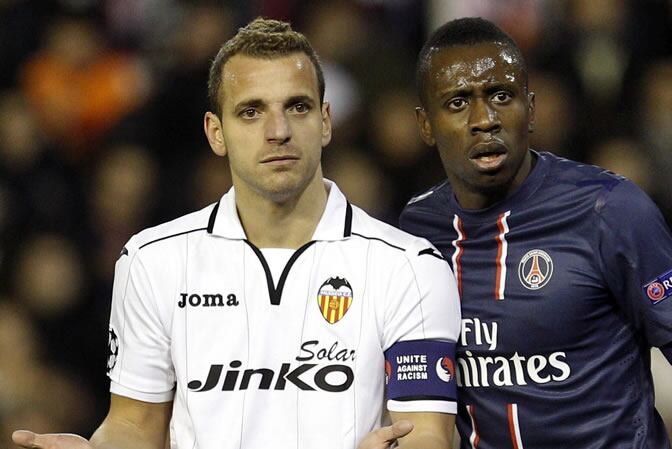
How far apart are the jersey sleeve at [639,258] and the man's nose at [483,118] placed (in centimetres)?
38

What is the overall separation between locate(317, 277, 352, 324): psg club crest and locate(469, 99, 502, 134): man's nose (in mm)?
584

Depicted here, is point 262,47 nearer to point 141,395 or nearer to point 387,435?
point 141,395

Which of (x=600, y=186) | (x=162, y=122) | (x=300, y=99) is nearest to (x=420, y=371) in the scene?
(x=600, y=186)

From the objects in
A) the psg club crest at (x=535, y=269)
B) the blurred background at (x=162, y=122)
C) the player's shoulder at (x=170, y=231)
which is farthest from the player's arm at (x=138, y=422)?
the blurred background at (x=162, y=122)

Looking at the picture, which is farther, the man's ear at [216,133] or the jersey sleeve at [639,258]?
the man's ear at [216,133]

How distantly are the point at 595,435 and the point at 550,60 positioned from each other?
2892 millimetres

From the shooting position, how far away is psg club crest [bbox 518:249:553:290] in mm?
3502

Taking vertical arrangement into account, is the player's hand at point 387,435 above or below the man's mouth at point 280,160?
below

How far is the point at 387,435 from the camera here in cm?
322

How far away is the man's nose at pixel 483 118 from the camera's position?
3.49 meters

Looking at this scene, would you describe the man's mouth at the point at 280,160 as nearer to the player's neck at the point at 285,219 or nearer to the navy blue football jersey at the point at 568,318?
the player's neck at the point at 285,219

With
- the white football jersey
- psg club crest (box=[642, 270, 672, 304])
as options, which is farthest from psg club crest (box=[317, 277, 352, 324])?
psg club crest (box=[642, 270, 672, 304])

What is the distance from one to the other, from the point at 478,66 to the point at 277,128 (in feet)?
2.02

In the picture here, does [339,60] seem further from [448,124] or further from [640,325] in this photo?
[640,325]
